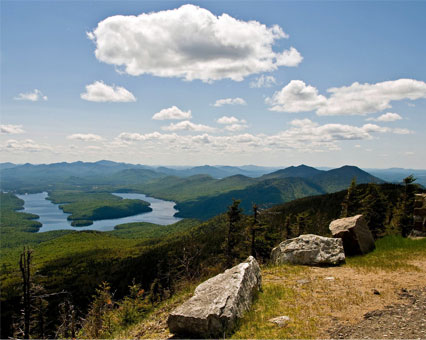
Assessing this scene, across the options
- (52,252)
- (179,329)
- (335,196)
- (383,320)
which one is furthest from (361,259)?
(52,252)

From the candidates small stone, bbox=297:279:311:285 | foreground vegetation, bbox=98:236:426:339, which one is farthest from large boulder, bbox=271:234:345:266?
small stone, bbox=297:279:311:285

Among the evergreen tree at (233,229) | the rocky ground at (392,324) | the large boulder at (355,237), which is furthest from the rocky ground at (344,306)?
the evergreen tree at (233,229)

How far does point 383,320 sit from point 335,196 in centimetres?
17760

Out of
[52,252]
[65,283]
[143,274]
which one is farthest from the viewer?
[52,252]

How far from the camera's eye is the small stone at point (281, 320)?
10.2m

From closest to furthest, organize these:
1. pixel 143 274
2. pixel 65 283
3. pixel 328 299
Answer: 1. pixel 328 299
2. pixel 143 274
3. pixel 65 283

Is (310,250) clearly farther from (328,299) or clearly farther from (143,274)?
(143,274)

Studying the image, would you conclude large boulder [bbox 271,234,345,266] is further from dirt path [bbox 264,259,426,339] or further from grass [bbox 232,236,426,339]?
dirt path [bbox 264,259,426,339]

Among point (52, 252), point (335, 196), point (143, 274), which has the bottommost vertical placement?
point (52, 252)

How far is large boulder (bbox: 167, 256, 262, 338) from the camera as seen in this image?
956 centimetres

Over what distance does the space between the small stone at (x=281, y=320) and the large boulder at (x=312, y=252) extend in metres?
9.26

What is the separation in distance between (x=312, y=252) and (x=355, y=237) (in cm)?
545

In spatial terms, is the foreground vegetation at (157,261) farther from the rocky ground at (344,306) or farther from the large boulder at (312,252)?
the large boulder at (312,252)

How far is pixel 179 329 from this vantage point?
991cm
